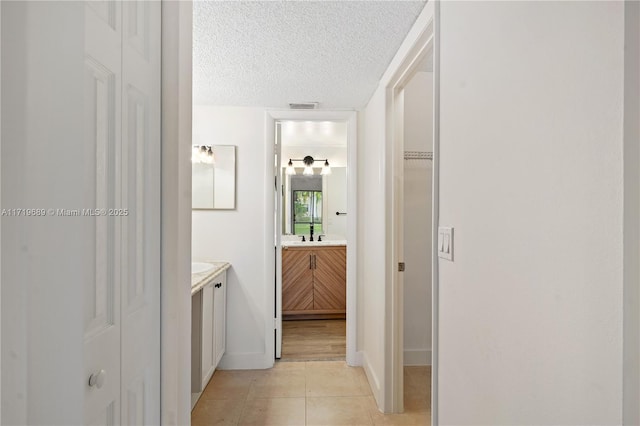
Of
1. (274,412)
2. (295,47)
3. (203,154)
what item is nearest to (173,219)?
(295,47)

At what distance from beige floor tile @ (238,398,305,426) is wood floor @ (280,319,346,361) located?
0.70m

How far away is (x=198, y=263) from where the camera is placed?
107 inches

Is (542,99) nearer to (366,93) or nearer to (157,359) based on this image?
(157,359)

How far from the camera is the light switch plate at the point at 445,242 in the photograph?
113 centimetres

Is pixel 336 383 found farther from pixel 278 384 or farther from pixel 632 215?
pixel 632 215

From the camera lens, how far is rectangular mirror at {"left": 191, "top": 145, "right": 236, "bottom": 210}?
286cm

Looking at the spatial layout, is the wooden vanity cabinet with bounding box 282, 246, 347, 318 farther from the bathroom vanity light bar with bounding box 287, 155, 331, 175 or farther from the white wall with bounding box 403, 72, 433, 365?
the white wall with bounding box 403, 72, 433, 365

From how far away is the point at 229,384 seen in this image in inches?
101

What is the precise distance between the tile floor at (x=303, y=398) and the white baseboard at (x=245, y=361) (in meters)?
0.05

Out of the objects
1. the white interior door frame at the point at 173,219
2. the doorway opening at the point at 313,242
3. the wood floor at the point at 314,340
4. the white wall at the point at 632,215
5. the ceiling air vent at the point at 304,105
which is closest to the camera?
the white wall at the point at 632,215

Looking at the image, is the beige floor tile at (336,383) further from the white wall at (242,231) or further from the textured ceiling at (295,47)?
the textured ceiling at (295,47)

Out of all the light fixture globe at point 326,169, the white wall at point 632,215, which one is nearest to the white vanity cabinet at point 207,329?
the white wall at point 632,215

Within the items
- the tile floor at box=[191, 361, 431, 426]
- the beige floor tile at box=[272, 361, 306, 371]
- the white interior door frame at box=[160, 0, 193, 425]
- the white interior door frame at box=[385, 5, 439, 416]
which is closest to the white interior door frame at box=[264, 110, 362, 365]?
the beige floor tile at box=[272, 361, 306, 371]

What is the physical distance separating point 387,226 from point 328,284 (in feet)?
6.94
